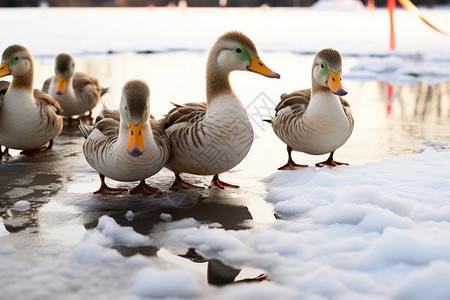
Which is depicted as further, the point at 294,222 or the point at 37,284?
the point at 294,222

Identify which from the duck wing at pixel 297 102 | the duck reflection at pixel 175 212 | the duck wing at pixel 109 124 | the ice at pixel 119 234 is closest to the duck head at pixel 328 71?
the duck wing at pixel 297 102

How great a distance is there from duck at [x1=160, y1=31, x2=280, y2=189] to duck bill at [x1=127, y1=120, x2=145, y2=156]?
0.50 metres

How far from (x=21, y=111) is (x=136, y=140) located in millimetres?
1985

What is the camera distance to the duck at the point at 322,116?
4.60 metres

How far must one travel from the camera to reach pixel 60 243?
319 centimetres

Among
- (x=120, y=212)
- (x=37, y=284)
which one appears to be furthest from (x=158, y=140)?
(x=37, y=284)

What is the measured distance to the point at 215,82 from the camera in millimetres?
4316

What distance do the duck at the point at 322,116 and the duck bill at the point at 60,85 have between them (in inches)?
129

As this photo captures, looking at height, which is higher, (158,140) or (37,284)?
(158,140)

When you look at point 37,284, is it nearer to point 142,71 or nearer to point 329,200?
point 329,200

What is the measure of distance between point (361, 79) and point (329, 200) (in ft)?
23.9

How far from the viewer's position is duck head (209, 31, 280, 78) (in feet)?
14.0

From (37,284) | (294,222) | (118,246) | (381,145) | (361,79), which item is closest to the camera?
(37,284)

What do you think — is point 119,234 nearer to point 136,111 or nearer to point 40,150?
point 136,111
